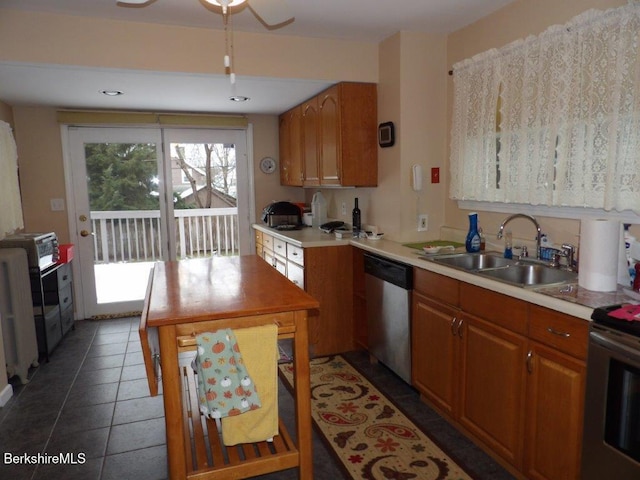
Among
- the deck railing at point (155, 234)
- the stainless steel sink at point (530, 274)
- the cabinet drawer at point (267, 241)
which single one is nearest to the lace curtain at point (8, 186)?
the deck railing at point (155, 234)

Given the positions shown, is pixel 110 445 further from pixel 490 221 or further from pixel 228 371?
pixel 490 221

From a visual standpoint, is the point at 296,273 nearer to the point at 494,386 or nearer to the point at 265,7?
the point at 494,386

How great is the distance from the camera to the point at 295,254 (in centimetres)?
364

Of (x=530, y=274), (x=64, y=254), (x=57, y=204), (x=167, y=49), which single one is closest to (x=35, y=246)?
(x=64, y=254)

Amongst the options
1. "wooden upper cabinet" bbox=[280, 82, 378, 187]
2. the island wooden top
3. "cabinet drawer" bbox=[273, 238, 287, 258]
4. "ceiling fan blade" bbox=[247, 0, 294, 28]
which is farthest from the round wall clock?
"ceiling fan blade" bbox=[247, 0, 294, 28]

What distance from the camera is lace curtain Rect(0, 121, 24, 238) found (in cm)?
370

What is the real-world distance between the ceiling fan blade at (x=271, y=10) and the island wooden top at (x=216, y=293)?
50.0 inches

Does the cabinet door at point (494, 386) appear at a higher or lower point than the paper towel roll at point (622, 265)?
lower

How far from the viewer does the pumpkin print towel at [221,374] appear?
1758mm

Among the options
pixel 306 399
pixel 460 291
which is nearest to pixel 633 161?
pixel 460 291

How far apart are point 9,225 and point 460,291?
3681mm

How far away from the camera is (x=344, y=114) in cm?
350

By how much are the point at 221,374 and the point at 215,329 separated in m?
0.18

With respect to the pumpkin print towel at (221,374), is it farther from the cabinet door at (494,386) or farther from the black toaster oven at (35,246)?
the black toaster oven at (35,246)
